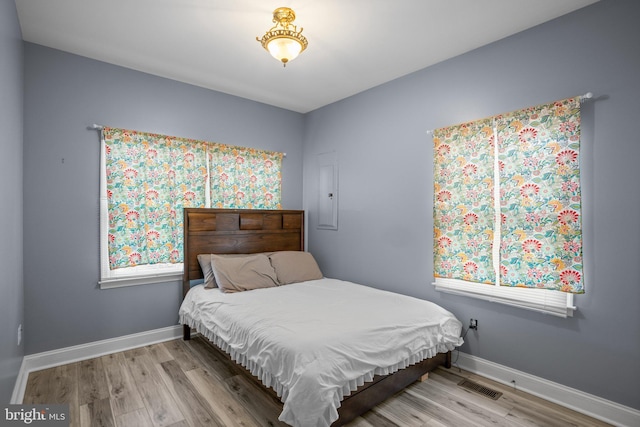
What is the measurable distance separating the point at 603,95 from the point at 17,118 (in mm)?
4126

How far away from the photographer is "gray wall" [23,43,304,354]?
2742mm

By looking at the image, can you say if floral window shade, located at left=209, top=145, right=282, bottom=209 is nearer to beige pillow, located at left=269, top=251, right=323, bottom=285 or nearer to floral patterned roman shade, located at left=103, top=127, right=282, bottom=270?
floral patterned roman shade, located at left=103, top=127, right=282, bottom=270

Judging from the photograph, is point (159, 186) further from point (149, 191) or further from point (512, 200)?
point (512, 200)

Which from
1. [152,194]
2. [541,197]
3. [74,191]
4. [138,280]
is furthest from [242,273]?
[541,197]

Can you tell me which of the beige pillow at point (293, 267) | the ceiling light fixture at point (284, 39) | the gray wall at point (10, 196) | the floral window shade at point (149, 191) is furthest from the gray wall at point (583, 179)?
the gray wall at point (10, 196)

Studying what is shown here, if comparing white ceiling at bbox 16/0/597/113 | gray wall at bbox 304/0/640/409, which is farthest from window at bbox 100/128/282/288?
gray wall at bbox 304/0/640/409

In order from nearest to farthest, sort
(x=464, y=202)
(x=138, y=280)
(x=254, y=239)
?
1. (x=464, y=202)
2. (x=138, y=280)
3. (x=254, y=239)

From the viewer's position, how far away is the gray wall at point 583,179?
6.79 ft

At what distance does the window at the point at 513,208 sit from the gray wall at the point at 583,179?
96mm

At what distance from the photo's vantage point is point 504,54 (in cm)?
262

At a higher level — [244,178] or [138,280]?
[244,178]

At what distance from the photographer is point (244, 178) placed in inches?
158

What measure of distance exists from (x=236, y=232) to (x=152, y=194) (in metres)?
0.99

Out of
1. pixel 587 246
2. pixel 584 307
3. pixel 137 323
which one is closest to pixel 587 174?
pixel 587 246
